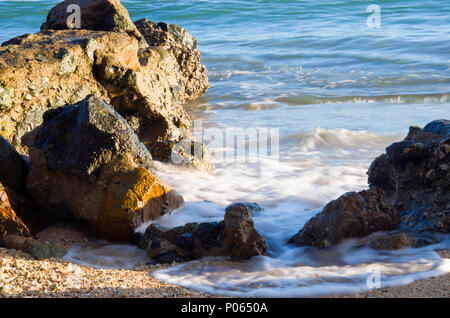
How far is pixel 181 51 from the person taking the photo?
7.98 meters

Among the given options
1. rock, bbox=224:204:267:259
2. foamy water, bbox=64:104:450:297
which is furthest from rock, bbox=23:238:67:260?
rock, bbox=224:204:267:259

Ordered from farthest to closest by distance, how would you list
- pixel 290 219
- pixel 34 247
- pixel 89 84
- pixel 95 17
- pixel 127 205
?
pixel 95 17 < pixel 89 84 < pixel 290 219 < pixel 127 205 < pixel 34 247

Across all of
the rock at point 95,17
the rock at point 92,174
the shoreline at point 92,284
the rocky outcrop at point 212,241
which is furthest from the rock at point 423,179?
the rock at point 95,17

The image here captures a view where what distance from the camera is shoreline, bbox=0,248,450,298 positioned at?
2428 millimetres

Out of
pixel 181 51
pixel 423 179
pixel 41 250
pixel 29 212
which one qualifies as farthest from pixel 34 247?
pixel 181 51

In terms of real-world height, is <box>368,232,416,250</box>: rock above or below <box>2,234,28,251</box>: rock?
below

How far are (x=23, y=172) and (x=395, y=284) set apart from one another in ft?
8.16

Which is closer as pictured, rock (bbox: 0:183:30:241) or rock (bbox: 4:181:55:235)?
rock (bbox: 0:183:30:241)

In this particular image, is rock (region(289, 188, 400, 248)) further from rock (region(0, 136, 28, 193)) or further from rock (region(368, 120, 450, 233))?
rock (region(0, 136, 28, 193))

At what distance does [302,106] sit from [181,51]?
217cm

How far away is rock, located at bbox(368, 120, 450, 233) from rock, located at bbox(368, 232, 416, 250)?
6.6 inches

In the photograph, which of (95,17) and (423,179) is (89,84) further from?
(423,179)

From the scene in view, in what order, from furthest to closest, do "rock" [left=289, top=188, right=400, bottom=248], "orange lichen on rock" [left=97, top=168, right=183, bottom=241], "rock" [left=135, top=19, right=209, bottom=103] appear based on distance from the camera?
1. "rock" [left=135, top=19, right=209, bottom=103]
2. "orange lichen on rock" [left=97, top=168, right=183, bottom=241]
3. "rock" [left=289, top=188, right=400, bottom=248]
